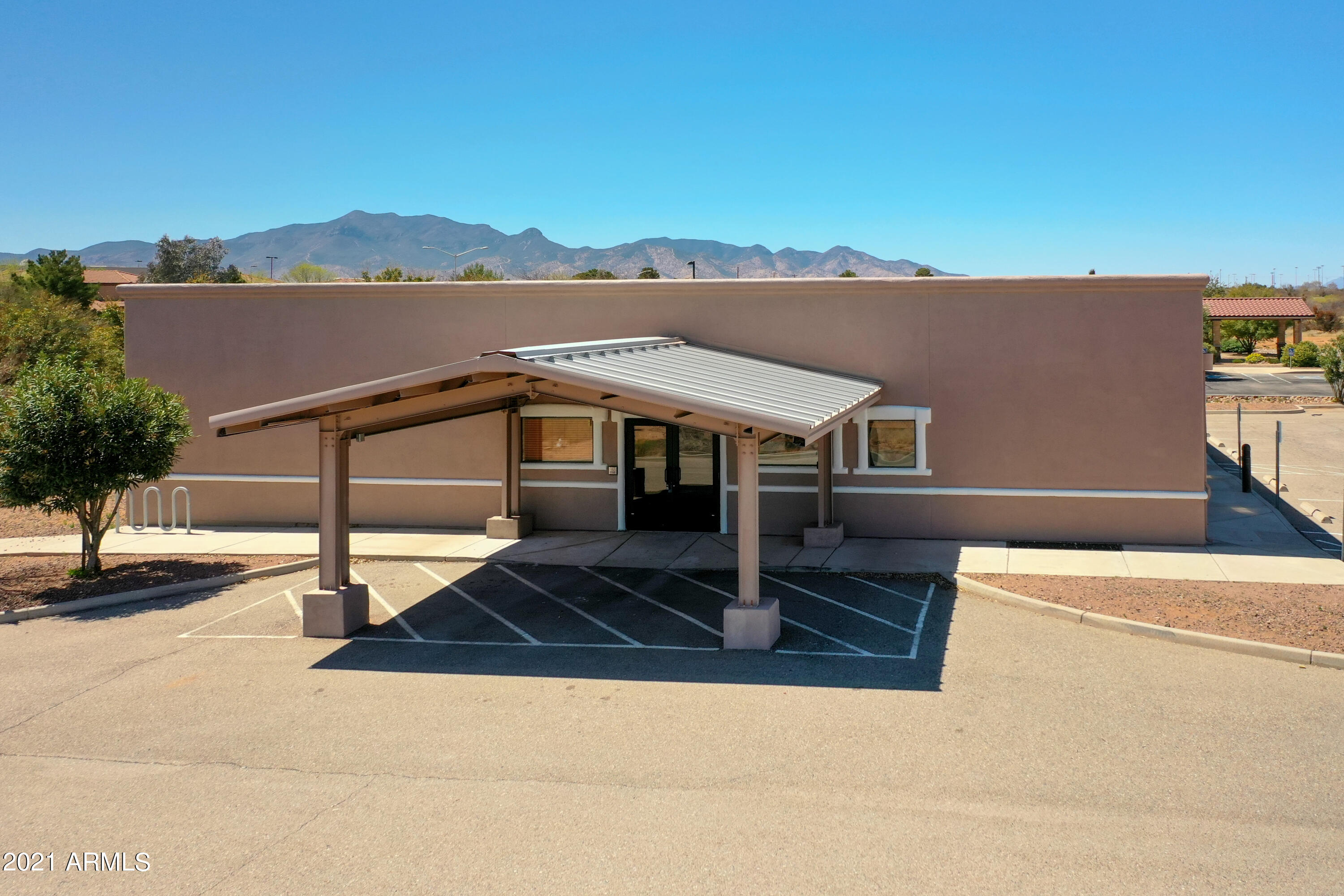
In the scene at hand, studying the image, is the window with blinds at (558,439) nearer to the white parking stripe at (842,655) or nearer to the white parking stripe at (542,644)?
the white parking stripe at (542,644)

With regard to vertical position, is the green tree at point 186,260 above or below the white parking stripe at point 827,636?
above

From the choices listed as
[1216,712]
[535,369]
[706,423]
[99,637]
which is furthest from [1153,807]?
[99,637]

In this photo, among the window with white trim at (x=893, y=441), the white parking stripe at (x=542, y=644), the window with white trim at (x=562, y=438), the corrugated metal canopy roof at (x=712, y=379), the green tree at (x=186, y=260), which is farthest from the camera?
the green tree at (x=186, y=260)

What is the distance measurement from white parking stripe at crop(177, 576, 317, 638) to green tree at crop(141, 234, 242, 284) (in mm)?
75026

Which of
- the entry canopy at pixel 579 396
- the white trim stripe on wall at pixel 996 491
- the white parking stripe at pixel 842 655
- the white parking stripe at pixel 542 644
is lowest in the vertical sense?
the white parking stripe at pixel 542 644

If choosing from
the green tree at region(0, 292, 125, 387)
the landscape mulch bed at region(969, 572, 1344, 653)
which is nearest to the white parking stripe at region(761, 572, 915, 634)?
the landscape mulch bed at region(969, 572, 1344, 653)

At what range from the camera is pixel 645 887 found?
5598mm

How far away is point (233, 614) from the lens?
40.0 ft

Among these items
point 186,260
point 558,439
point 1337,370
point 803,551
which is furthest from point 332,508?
point 186,260

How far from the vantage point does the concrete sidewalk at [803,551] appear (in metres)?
13.5

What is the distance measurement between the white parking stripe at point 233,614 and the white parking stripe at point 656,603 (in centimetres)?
A: 413

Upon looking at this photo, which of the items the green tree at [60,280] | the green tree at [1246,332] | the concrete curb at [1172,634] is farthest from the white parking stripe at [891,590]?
the green tree at [1246,332]

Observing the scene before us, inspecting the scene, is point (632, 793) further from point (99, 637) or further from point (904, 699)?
point (99, 637)
